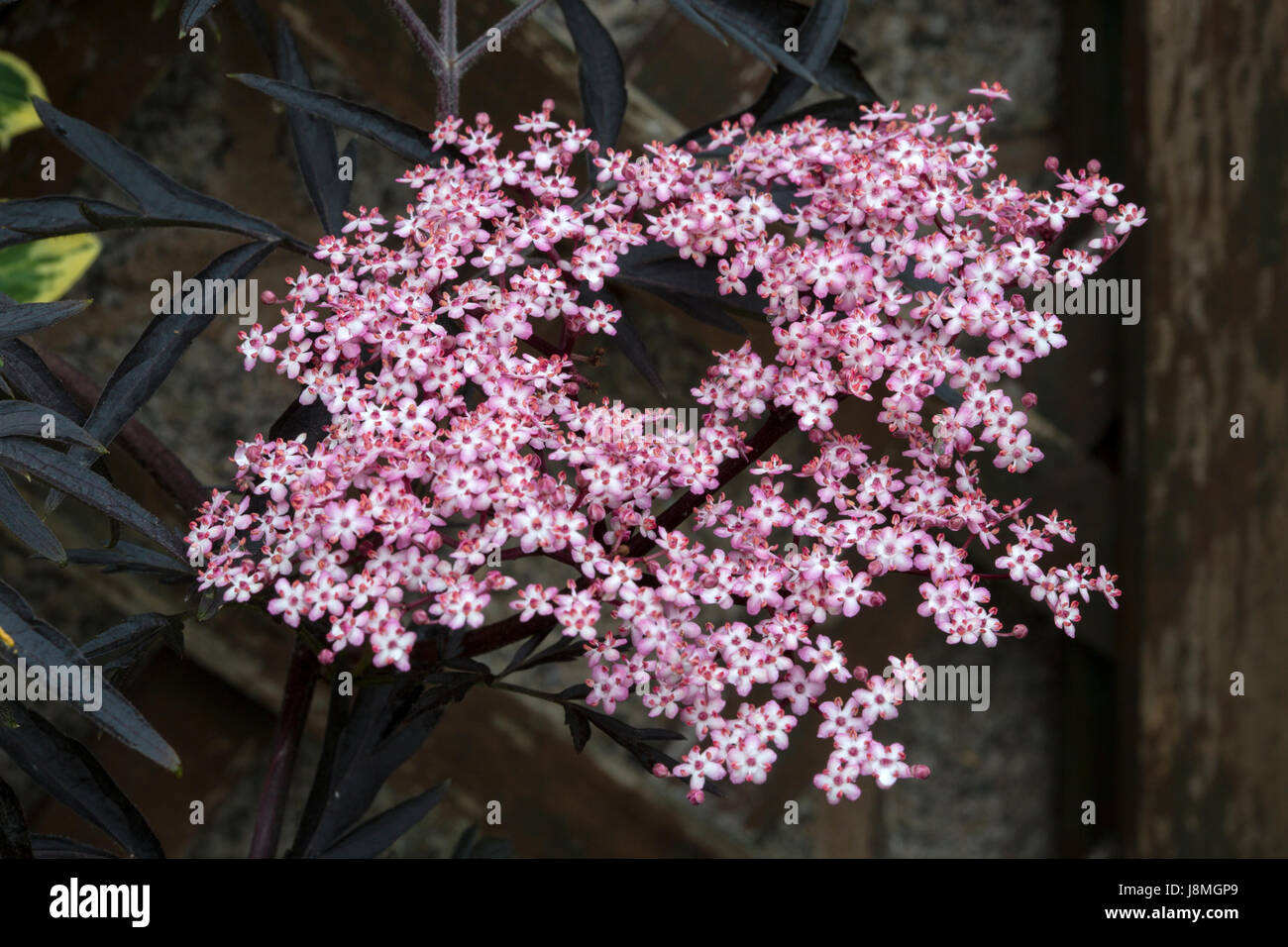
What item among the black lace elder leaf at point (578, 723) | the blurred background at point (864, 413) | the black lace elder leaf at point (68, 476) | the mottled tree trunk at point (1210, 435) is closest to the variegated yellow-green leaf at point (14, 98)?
the blurred background at point (864, 413)

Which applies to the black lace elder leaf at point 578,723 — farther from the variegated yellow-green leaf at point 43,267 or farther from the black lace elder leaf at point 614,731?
the variegated yellow-green leaf at point 43,267

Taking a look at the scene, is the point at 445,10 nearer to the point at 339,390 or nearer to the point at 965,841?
the point at 339,390

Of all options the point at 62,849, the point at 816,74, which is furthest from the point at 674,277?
the point at 62,849

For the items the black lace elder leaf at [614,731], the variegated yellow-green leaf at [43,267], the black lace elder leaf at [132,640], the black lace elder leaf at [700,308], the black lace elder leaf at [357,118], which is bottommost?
the black lace elder leaf at [614,731]

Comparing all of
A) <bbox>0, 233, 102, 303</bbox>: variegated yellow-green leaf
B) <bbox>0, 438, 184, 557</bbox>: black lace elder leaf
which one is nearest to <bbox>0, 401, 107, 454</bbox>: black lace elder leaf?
<bbox>0, 438, 184, 557</bbox>: black lace elder leaf

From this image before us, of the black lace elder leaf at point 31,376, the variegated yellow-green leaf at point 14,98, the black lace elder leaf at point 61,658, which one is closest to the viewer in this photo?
the black lace elder leaf at point 61,658

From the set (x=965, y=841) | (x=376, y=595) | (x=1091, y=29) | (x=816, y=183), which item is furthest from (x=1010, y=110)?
(x=376, y=595)
